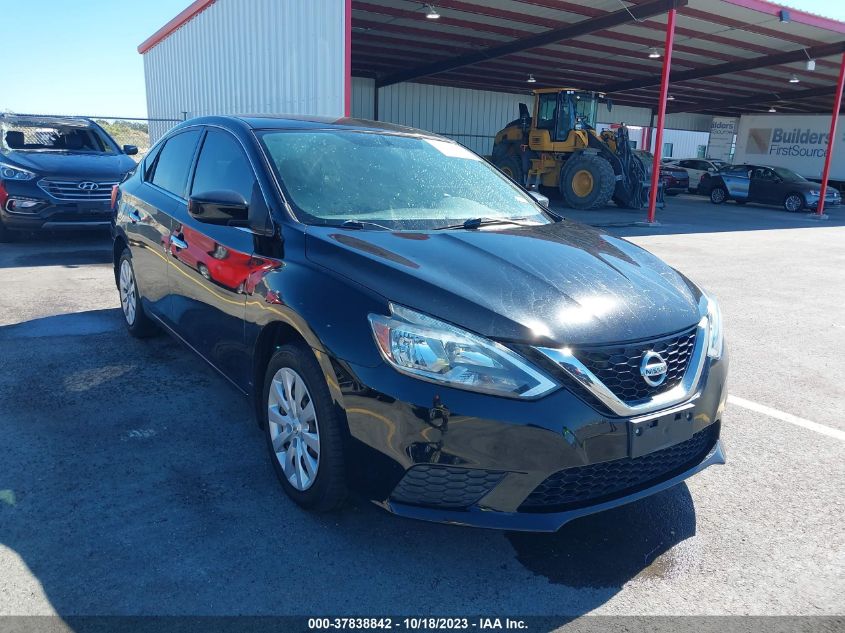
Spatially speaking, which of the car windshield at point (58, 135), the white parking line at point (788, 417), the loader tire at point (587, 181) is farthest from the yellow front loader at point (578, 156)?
the white parking line at point (788, 417)

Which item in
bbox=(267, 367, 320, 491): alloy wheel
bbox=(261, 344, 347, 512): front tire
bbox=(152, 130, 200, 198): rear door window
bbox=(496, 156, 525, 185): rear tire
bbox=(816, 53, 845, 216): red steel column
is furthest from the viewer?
bbox=(496, 156, 525, 185): rear tire

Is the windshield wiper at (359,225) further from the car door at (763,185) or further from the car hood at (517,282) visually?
the car door at (763,185)

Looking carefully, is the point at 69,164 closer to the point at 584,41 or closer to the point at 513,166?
the point at 513,166

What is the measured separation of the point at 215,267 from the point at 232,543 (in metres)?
1.38

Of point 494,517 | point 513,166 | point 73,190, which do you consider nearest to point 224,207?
point 494,517

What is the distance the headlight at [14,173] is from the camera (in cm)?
830

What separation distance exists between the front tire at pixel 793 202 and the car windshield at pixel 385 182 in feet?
68.4

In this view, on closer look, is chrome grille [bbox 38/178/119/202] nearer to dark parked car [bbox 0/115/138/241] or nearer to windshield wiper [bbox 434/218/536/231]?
dark parked car [bbox 0/115/138/241]

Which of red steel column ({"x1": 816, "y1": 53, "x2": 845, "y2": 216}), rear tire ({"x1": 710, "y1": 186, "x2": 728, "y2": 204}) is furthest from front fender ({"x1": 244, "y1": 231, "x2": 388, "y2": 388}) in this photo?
rear tire ({"x1": 710, "y1": 186, "x2": 728, "y2": 204})

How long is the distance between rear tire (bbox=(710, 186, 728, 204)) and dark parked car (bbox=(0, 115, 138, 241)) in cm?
2055

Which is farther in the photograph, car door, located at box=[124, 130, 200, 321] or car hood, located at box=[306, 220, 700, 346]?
car door, located at box=[124, 130, 200, 321]

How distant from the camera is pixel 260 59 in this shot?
12922 millimetres

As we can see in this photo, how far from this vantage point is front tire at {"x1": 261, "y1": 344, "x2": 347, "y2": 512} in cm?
248

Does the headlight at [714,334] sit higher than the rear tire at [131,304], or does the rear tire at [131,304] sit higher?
the headlight at [714,334]
